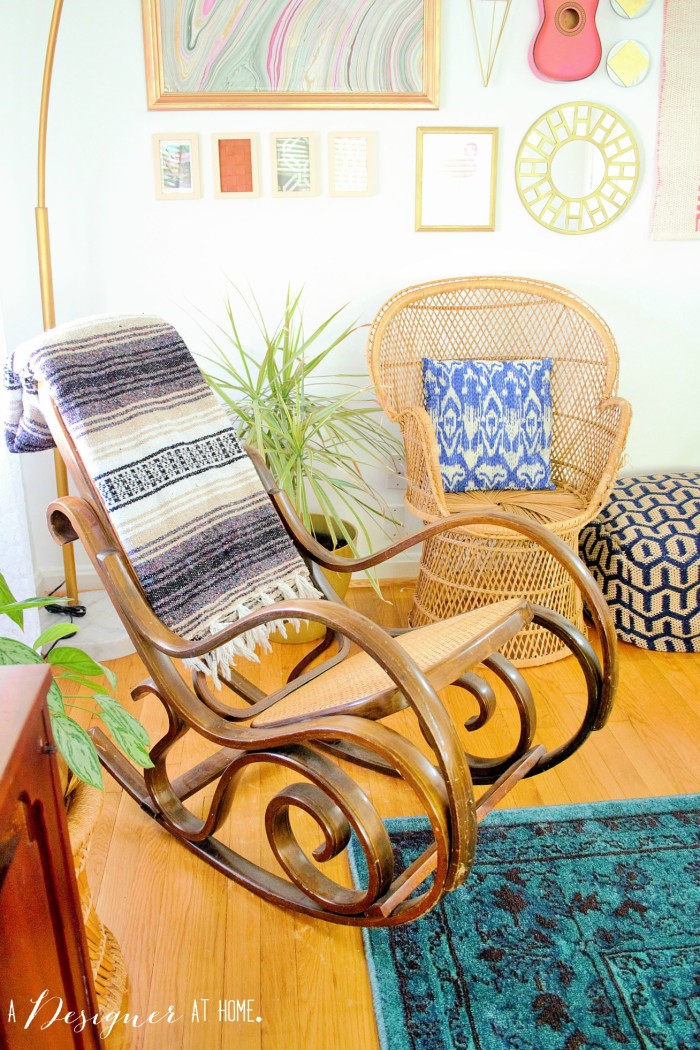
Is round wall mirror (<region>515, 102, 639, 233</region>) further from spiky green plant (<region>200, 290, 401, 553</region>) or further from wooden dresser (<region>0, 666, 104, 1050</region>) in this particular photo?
wooden dresser (<region>0, 666, 104, 1050</region>)

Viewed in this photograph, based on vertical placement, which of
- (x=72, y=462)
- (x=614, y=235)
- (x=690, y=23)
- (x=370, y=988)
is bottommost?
(x=370, y=988)

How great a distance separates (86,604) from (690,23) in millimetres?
2649

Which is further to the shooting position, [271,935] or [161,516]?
[161,516]

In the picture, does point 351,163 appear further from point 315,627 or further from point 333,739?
point 333,739

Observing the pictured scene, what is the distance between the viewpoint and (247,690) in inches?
80.7

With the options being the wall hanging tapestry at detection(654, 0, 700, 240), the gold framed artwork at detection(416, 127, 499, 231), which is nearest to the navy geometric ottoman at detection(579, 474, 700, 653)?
the wall hanging tapestry at detection(654, 0, 700, 240)

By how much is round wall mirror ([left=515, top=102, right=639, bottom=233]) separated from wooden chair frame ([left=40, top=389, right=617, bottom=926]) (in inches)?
58.3

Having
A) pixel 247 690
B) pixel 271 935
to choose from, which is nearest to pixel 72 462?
pixel 247 690

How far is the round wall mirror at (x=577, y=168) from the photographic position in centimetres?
277

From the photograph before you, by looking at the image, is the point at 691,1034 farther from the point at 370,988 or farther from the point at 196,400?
the point at 196,400

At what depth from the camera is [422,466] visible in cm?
252

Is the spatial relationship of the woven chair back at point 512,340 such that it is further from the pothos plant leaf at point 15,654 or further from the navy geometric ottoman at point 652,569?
the pothos plant leaf at point 15,654

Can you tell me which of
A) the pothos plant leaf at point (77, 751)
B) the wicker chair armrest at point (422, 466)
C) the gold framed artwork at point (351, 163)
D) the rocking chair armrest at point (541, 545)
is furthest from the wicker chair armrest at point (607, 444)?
the pothos plant leaf at point (77, 751)

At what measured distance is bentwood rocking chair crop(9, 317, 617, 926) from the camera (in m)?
1.34
